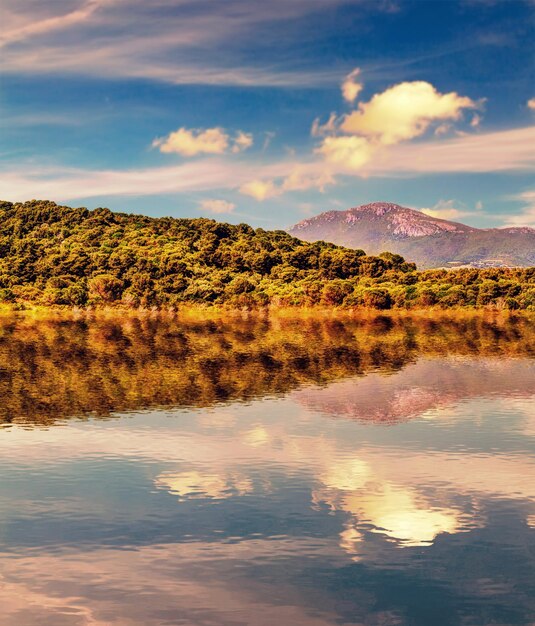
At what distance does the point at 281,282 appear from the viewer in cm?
19775

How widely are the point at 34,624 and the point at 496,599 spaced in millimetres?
12258

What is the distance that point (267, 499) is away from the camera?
93.1 feet

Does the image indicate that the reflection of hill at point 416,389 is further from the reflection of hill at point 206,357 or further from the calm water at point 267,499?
the reflection of hill at point 206,357

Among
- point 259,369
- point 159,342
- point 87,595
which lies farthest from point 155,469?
point 159,342

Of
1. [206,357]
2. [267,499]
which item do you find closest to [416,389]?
[206,357]

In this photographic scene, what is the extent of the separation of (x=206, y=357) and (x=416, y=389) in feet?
91.6

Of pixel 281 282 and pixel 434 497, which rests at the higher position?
pixel 281 282

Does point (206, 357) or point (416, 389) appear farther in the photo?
point (206, 357)

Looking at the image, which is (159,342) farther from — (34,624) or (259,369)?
(34,624)

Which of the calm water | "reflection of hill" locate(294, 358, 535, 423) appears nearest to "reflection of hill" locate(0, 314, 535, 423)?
"reflection of hill" locate(294, 358, 535, 423)

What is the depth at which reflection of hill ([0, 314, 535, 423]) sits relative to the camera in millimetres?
52469

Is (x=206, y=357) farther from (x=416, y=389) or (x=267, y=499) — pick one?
(x=267, y=499)

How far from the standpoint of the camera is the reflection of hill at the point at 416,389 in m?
48.0

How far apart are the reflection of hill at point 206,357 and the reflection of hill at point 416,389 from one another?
40 cm
